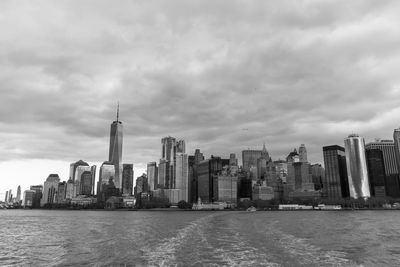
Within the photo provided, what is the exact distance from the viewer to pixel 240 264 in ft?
131

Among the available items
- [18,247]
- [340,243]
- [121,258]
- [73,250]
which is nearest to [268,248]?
[340,243]

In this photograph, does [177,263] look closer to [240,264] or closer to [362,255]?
[240,264]

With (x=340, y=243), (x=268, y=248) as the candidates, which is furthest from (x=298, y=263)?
(x=340, y=243)

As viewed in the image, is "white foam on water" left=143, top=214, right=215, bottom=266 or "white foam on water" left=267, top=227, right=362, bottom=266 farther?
"white foam on water" left=143, top=214, right=215, bottom=266

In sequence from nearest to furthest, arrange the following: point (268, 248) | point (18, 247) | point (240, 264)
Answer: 1. point (240, 264)
2. point (268, 248)
3. point (18, 247)

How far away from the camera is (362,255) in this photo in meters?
Answer: 45.1

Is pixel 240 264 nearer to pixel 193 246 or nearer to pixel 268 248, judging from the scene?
pixel 268 248

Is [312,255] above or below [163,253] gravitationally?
below

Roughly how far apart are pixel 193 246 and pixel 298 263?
18.1m

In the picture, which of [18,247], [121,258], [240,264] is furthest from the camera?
[18,247]

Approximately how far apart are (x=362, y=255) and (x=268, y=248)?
11694 mm

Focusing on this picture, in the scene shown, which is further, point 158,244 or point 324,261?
point 158,244

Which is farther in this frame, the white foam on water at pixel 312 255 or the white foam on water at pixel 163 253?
the white foam on water at pixel 163 253

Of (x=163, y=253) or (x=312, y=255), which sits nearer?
(x=312, y=255)
